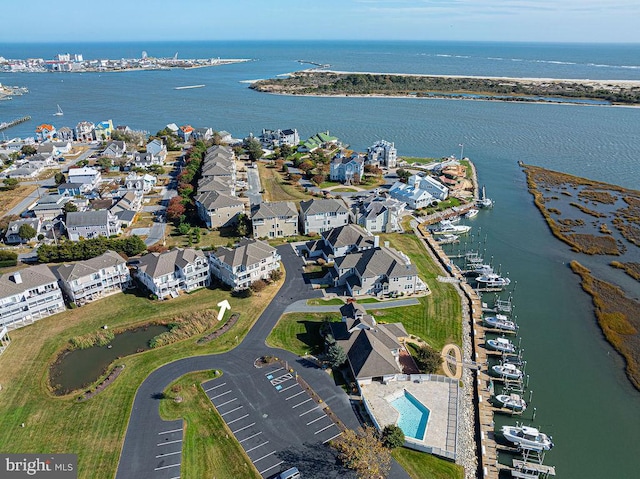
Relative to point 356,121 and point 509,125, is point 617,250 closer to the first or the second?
point 509,125

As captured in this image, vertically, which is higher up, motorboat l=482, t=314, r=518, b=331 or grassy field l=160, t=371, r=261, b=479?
motorboat l=482, t=314, r=518, b=331

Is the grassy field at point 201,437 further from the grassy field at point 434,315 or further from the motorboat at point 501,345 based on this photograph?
the motorboat at point 501,345

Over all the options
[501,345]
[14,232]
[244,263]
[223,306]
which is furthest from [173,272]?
[501,345]

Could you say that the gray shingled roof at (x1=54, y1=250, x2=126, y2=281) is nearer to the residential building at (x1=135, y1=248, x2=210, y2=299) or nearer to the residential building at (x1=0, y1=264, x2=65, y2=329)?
the residential building at (x1=0, y1=264, x2=65, y2=329)

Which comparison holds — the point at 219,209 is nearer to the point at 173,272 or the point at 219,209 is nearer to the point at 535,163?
the point at 173,272

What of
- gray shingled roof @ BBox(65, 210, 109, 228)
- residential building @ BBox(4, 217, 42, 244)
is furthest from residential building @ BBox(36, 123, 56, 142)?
gray shingled roof @ BBox(65, 210, 109, 228)
